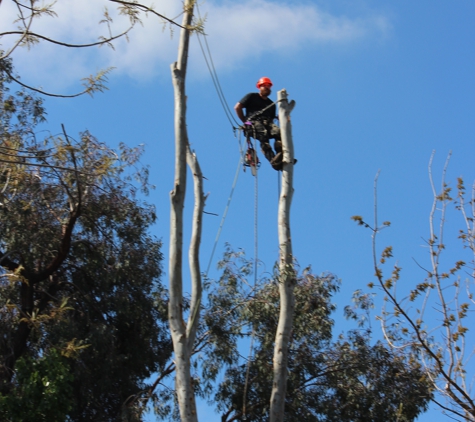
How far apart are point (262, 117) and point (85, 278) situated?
502 cm

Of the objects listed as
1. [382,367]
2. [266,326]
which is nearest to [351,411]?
[382,367]

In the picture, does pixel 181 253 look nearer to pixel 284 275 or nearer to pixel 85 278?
pixel 284 275

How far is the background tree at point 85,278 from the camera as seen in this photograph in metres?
12.8

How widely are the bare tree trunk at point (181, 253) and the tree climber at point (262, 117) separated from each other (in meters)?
1.41

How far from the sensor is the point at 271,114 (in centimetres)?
1075

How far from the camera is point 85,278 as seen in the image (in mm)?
14102

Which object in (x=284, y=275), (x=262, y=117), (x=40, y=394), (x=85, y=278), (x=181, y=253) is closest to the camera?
(x=181, y=253)

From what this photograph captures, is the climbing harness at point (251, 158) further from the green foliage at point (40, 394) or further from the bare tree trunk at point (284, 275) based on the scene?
the green foliage at point (40, 394)

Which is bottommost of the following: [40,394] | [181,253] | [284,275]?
[40,394]

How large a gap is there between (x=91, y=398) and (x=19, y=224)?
9.71 feet

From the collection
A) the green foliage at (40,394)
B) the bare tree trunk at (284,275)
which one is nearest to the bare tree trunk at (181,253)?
the bare tree trunk at (284,275)

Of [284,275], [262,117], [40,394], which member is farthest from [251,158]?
[40,394]

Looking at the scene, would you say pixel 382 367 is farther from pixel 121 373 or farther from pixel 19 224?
pixel 19 224

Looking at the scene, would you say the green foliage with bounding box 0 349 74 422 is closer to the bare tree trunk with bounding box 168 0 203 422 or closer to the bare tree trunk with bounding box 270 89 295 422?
the bare tree trunk with bounding box 168 0 203 422
